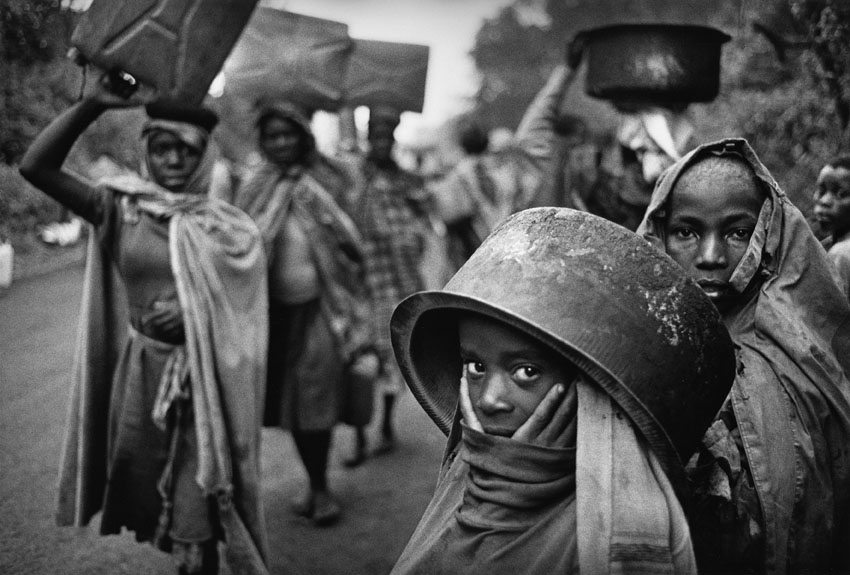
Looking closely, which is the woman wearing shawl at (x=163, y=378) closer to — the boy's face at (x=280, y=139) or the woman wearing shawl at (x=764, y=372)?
the boy's face at (x=280, y=139)

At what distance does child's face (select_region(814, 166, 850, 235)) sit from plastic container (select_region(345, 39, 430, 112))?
3375mm

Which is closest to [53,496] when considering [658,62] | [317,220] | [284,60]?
[317,220]

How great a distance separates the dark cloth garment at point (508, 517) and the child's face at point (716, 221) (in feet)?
2.68

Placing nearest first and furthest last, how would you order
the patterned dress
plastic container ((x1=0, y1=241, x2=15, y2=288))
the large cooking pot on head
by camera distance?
plastic container ((x1=0, y1=241, x2=15, y2=288)) → the large cooking pot on head → the patterned dress

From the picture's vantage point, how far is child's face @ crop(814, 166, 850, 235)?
3445 mm

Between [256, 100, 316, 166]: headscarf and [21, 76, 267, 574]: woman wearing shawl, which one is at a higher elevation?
[256, 100, 316, 166]: headscarf

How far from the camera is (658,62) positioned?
14.5 ft

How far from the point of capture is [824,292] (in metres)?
2.49

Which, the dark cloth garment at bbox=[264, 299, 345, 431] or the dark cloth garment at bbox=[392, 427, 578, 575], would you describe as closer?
the dark cloth garment at bbox=[392, 427, 578, 575]

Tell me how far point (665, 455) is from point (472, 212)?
6.20m

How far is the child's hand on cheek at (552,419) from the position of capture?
1.92 metres

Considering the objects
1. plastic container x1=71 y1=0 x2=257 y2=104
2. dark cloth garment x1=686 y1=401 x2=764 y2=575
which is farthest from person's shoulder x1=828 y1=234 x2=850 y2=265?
plastic container x1=71 y1=0 x2=257 y2=104

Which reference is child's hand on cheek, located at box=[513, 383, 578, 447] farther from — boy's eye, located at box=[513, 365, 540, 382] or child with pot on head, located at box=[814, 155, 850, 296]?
child with pot on head, located at box=[814, 155, 850, 296]

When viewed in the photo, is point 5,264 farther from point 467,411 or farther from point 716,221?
point 716,221
